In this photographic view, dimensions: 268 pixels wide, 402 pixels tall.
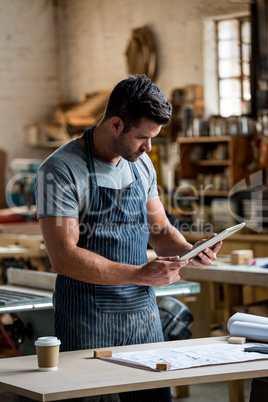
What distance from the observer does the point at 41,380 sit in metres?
2.22

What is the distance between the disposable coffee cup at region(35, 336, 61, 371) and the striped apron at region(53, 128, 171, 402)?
42cm

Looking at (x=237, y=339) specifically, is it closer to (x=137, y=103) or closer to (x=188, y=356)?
(x=188, y=356)

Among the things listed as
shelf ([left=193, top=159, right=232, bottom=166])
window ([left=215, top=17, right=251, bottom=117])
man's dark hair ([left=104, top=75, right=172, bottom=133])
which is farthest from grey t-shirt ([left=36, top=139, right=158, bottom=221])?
window ([left=215, top=17, right=251, bottom=117])

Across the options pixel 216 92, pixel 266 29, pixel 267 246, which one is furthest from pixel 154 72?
pixel 267 246

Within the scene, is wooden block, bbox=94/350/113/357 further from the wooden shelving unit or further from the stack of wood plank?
the stack of wood plank

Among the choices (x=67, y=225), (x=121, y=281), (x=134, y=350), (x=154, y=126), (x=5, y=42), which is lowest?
(x=134, y=350)

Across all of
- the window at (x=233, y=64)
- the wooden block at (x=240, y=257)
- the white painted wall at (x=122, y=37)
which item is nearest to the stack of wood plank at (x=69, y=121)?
the white painted wall at (x=122, y=37)

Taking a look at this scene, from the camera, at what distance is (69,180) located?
2.76m

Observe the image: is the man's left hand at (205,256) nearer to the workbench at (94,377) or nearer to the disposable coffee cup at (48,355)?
the workbench at (94,377)

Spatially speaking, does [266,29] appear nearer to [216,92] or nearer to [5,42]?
[216,92]

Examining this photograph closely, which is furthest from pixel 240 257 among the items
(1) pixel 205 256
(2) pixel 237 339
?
(2) pixel 237 339

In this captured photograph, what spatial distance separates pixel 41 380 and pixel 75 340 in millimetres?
566

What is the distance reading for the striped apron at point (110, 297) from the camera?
109 inches

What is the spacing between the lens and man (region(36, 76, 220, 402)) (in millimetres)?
2696
